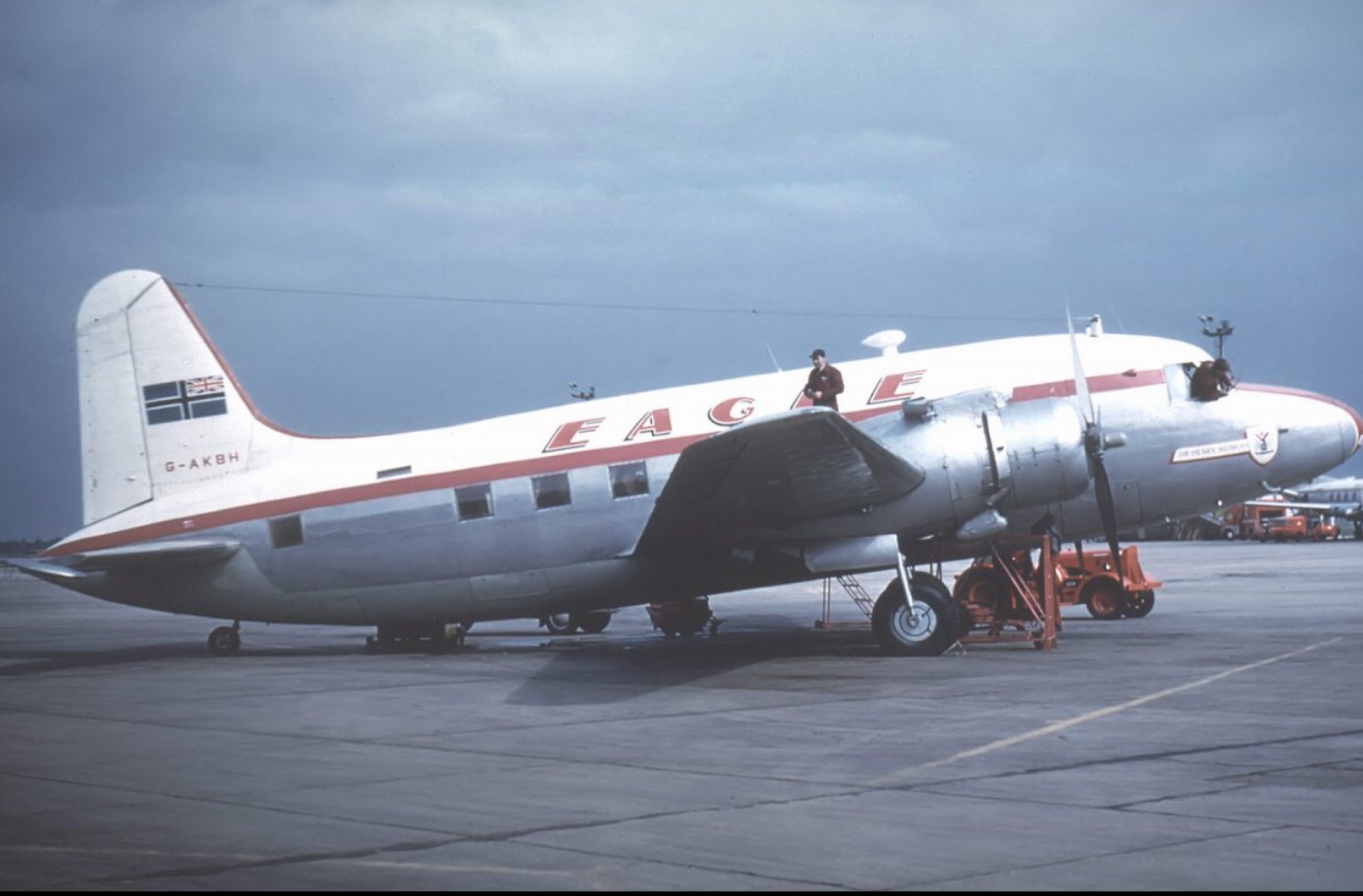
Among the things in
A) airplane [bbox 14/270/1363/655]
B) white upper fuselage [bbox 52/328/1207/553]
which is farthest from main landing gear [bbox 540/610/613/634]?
white upper fuselage [bbox 52/328/1207/553]

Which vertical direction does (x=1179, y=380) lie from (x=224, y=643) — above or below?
Answer: above

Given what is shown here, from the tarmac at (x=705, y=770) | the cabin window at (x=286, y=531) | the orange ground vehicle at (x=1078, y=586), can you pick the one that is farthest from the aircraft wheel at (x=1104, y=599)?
the cabin window at (x=286, y=531)

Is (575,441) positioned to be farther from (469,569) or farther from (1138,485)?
(1138,485)

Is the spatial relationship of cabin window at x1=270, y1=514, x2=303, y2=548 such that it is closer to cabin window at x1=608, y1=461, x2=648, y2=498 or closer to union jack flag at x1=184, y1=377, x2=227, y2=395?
union jack flag at x1=184, y1=377, x2=227, y2=395

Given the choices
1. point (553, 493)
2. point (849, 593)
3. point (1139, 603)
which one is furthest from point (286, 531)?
point (1139, 603)

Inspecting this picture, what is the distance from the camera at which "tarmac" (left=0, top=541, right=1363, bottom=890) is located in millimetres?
7508

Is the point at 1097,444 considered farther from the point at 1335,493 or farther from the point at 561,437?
the point at 1335,493

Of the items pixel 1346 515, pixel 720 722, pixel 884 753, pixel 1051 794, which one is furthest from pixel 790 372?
pixel 1346 515

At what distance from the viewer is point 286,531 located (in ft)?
68.9

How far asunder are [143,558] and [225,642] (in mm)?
3105

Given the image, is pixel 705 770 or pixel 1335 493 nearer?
pixel 705 770

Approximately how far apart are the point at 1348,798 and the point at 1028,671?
323 inches

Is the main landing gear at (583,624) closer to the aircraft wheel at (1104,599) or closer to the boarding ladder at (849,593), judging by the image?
the boarding ladder at (849,593)

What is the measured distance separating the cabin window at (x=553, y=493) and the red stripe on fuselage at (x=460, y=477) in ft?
0.47
